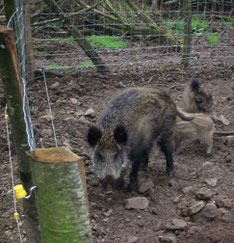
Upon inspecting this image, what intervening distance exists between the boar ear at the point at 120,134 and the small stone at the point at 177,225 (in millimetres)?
892

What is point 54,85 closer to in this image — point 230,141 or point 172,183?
point 230,141

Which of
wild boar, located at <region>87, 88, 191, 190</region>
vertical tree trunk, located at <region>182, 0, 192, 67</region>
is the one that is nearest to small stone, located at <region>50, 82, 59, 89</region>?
wild boar, located at <region>87, 88, 191, 190</region>

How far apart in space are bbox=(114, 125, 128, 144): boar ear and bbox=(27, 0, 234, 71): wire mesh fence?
11.0 feet

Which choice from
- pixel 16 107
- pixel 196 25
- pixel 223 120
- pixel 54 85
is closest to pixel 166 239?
pixel 16 107

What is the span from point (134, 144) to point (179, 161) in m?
0.97

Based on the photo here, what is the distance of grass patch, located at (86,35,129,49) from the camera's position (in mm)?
9446

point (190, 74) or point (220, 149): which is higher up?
point (190, 74)

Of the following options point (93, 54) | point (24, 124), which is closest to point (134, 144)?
point (24, 124)

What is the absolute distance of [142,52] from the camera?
8922mm

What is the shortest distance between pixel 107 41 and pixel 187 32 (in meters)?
2.28

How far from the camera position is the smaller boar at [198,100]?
20.1ft

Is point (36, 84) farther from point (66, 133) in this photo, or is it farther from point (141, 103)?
point (141, 103)

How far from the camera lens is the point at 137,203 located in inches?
170

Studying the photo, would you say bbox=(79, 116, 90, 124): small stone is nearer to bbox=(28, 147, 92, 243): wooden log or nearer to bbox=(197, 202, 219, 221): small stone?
bbox=(197, 202, 219, 221): small stone
